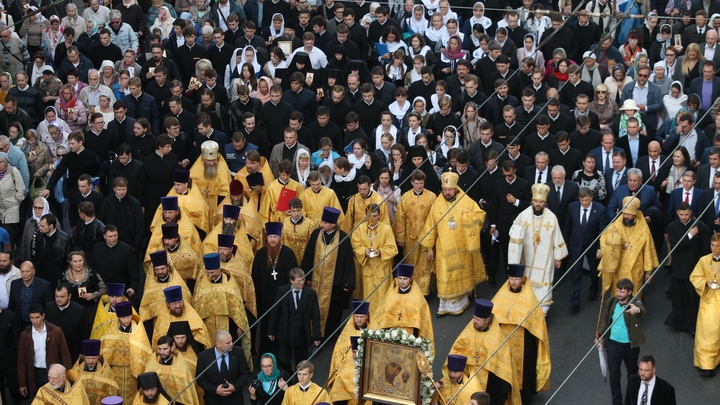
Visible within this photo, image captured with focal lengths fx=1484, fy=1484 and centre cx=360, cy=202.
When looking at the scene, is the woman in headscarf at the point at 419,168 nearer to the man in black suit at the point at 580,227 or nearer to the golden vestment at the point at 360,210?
the golden vestment at the point at 360,210

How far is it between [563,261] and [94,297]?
5942 millimetres

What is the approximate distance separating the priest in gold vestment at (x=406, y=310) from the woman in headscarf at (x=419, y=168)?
102 inches

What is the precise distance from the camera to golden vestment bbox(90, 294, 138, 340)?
17.2 meters

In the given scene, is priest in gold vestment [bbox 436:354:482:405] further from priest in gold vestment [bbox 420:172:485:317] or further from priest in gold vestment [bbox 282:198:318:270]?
priest in gold vestment [bbox 282:198:318:270]

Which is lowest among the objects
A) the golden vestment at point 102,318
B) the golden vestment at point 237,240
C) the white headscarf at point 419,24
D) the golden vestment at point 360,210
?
the golden vestment at point 102,318

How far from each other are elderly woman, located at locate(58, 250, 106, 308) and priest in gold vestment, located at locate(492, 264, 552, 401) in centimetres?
475

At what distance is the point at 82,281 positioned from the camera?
1762 centimetres

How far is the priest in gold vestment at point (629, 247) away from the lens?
714 inches

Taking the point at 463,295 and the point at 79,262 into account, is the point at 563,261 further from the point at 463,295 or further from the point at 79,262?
the point at 79,262

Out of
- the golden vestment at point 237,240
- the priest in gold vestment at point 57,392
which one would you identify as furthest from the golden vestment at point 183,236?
the priest in gold vestment at point 57,392

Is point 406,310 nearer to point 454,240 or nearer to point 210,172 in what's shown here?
point 454,240

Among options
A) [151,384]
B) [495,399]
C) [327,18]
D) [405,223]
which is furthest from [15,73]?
[495,399]

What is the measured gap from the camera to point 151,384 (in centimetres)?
1565

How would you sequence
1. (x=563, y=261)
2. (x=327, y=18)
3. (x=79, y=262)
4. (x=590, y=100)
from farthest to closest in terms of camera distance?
(x=327, y=18) → (x=590, y=100) → (x=563, y=261) → (x=79, y=262)
